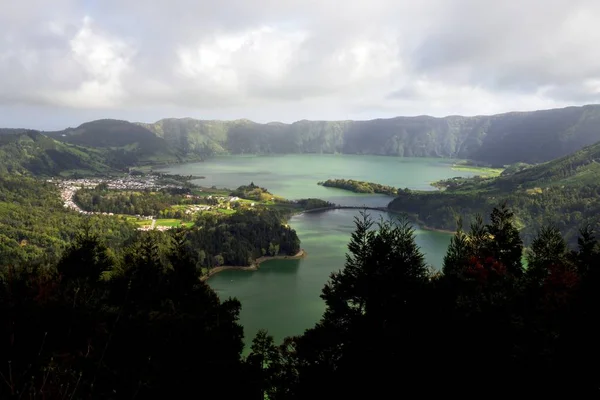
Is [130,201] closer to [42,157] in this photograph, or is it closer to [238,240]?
[238,240]

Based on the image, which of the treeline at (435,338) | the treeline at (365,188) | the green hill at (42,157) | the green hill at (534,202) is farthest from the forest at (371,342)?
the green hill at (42,157)

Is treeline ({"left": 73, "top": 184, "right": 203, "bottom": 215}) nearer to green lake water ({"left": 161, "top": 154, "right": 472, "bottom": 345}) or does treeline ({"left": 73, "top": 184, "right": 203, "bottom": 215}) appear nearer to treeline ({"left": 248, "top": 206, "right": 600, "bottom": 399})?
green lake water ({"left": 161, "top": 154, "right": 472, "bottom": 345})

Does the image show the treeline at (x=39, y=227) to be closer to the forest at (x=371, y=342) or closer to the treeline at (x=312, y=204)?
the forest at (x=371, y=342)

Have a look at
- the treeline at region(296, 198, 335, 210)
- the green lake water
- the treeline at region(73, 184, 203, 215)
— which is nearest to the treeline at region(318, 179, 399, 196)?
the green lake water

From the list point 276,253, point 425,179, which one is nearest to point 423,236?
point 276,253

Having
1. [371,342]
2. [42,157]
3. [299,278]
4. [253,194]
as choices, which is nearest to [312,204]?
[253,194]
